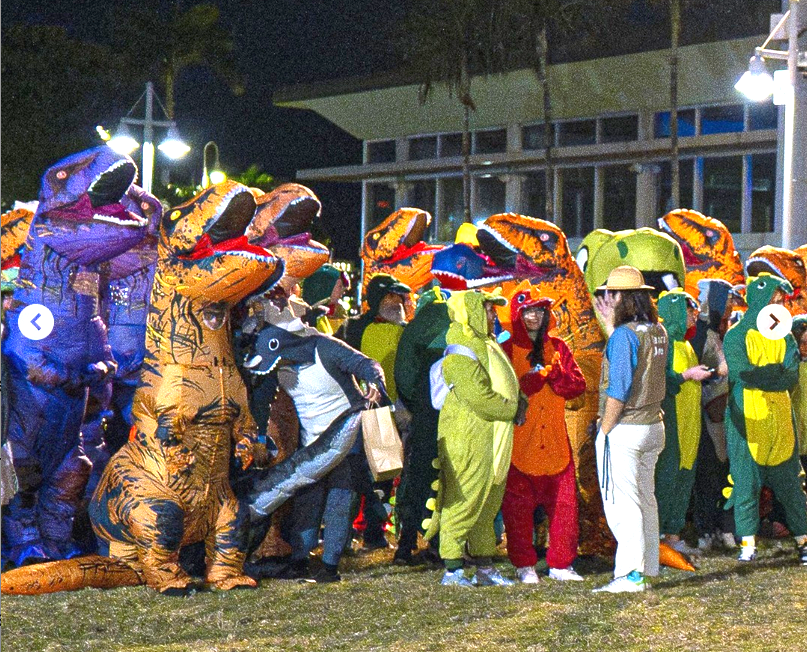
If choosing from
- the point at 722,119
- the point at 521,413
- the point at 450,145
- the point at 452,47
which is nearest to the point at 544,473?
the point at 521,413

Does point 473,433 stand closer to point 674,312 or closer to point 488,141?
point 674,312

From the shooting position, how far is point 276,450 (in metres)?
7.86

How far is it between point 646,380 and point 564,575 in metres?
1.22

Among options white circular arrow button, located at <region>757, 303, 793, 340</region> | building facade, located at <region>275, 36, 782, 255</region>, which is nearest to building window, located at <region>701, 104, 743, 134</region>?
building facade, located at <region>275, 36, 782, 255</region>

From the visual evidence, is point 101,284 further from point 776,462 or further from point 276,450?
point 776,462

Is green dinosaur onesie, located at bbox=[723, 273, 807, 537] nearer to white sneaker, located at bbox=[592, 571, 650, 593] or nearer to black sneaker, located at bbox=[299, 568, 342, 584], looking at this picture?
white sneaker, located at bbox=[592, 571, 650, 593]

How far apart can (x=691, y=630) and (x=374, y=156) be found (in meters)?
30.8

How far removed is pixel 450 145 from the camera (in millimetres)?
34875

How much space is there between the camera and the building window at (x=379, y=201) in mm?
36750

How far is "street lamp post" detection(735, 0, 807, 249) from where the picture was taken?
14.8 metres

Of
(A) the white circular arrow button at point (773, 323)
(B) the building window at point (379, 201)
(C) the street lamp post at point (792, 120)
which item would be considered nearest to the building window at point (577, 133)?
(B) the building window at point (379, 201)

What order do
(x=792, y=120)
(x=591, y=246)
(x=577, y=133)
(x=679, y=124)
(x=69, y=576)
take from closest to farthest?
Answer: (x=69, y=576) → (x=591, y=246) → (x=792, y=120) → (x=679, y=124) → (x=577, y=133)

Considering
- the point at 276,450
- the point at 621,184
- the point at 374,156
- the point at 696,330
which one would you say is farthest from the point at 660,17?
the point at 276,450

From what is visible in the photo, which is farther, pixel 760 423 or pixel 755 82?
pixel 755 82
